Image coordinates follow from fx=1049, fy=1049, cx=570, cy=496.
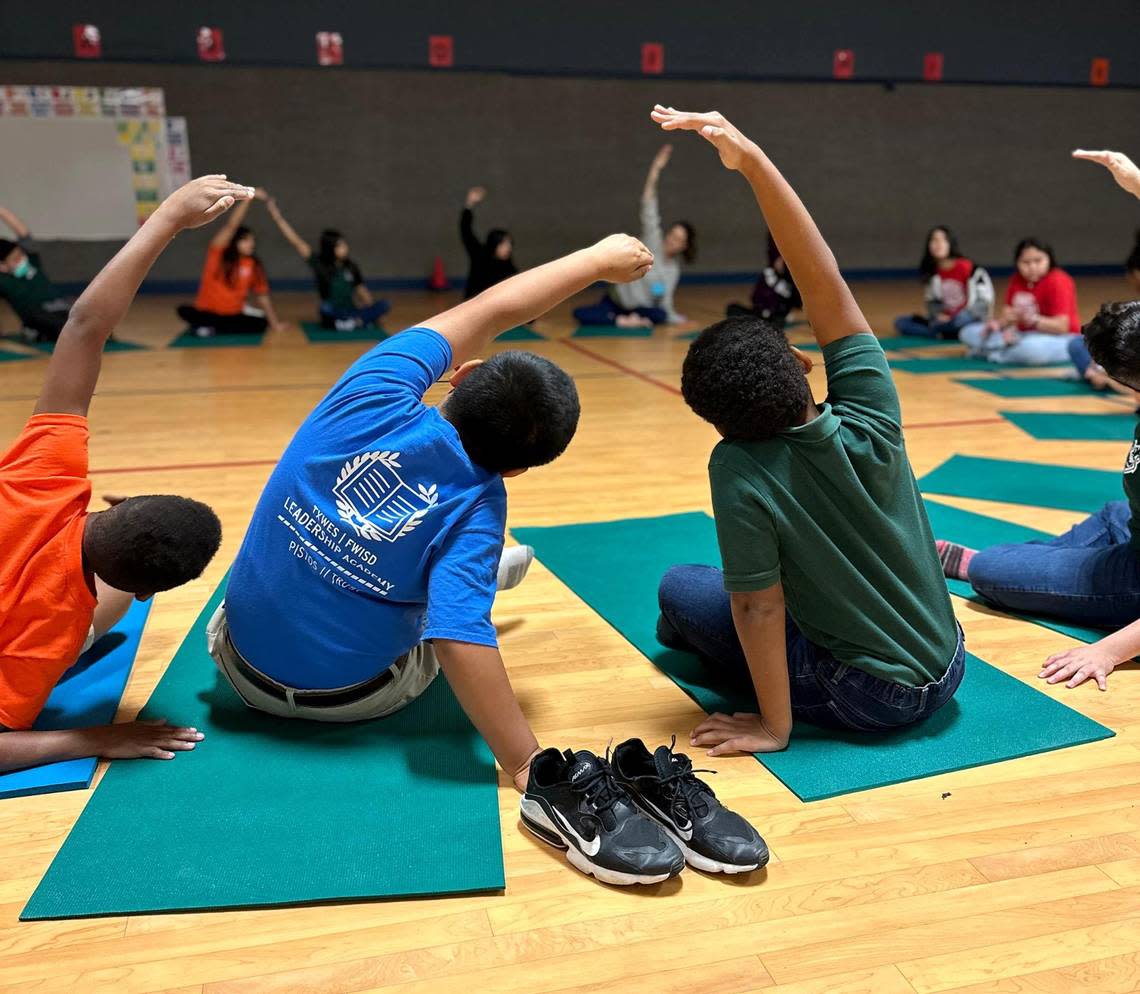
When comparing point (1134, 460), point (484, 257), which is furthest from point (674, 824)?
point (484, 257)

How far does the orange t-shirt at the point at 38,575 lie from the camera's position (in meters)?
1.79

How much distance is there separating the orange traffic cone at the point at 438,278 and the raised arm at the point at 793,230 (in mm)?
8642

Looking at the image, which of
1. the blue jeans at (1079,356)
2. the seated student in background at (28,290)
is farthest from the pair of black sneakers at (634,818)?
the seated student in background at (28,290)

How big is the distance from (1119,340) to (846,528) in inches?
34.0

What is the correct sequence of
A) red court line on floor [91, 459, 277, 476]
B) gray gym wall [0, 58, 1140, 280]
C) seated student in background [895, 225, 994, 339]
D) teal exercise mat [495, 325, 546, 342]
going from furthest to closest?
gray gym wall [0, 58, 1140, 280]
teal exercise mat [495, 325, 546, 342]
seated student in background [895, 225, 994, 339]
red court line on floor [91, 459, 277, 476]

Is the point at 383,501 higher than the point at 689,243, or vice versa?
the point at 383,501

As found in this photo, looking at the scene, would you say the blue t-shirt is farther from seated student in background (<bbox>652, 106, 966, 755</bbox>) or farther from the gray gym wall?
the gray gym wall

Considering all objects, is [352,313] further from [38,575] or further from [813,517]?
[813,517]

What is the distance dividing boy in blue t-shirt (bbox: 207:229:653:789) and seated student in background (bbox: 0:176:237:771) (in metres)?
0.17

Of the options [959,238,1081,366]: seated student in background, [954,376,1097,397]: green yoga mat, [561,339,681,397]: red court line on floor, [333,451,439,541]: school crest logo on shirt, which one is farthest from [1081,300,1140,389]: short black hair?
[959,238,1081,366]: seated student in background

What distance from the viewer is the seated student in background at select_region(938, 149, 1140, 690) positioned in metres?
2.25

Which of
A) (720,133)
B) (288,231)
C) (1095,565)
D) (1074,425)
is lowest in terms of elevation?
(1074,425)

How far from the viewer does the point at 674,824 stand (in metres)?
1.68

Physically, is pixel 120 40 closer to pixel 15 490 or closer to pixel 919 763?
pixel 15 490
